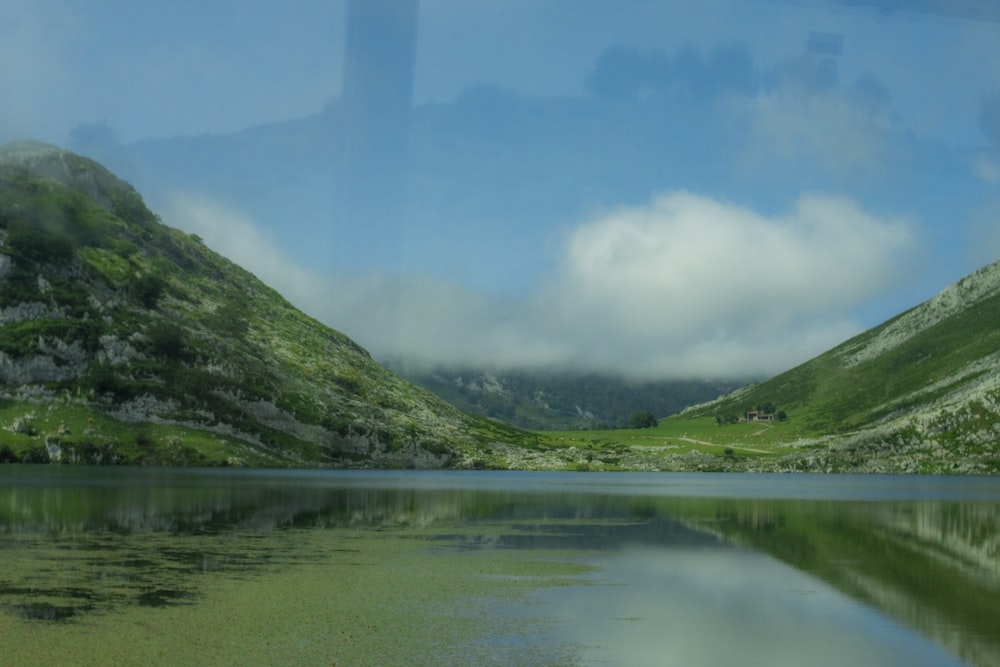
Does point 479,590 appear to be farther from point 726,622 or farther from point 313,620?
point 726,622

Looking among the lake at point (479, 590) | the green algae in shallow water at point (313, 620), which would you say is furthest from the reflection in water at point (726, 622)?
the green algae in shallow water at point (313, 620)

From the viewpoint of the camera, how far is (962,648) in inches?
1094

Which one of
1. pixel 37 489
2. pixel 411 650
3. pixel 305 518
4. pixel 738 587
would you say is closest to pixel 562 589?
pixel 738 587

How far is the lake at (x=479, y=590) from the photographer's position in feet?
86.6

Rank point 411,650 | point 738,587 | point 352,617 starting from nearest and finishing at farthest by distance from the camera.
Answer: point 411,650, point 352,617, point 738,587

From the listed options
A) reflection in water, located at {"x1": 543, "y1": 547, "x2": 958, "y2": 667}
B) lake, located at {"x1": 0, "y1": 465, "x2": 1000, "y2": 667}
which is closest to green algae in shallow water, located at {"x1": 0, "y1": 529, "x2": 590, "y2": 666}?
lake, located at {"x1": 0, "y1": 465, "x2": 1000, "y2": 667}

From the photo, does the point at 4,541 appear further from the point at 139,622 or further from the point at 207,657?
the point at 207,657

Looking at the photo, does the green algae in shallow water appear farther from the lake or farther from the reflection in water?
the reflection in water

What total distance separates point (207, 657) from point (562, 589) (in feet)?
59.2

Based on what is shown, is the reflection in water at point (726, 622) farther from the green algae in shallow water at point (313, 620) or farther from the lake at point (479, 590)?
the green algae in shallow water at point (313, 620)

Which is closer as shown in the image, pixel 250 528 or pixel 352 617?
pixel 352 617

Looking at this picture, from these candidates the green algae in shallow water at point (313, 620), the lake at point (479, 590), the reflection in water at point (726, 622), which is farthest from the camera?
the reflection in water at point (726, 622)

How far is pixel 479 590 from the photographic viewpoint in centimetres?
3769

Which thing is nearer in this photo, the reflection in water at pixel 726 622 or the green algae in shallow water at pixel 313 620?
the green algae in shallow water at pixel 313 620
